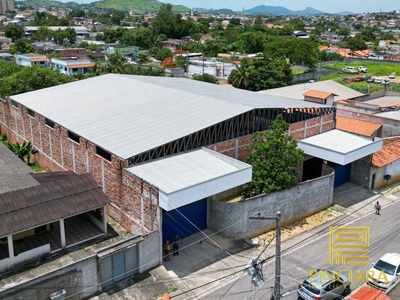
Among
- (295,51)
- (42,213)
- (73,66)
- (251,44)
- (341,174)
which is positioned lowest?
(341,174)

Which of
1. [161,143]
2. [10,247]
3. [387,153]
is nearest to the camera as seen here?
[10,247]

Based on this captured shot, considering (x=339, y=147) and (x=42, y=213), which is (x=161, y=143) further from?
(x=339, y=147)

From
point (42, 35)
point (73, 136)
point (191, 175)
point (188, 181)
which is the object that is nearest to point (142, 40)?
point (42, 35)

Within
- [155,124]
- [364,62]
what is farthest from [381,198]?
[364,62]

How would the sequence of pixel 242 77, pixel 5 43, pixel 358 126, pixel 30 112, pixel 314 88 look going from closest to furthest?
1. pixel 30 112
2. pixel 358 126
3. pixel 314 88
4. pixel 242 77
5. pixel 5 43

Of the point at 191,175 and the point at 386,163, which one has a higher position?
the point at 191,175

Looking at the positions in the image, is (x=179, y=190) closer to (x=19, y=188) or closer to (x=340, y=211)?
(x=19, y=188)

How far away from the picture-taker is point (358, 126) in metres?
41.8

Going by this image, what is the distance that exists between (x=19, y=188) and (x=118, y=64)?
176 feet

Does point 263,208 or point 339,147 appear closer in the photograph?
point 263,208

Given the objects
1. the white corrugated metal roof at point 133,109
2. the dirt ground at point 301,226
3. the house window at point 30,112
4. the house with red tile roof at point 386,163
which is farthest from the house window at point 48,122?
the house with red tile roof at point 386,163

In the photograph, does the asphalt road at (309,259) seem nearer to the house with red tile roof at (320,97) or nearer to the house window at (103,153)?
the house window at (103,153)

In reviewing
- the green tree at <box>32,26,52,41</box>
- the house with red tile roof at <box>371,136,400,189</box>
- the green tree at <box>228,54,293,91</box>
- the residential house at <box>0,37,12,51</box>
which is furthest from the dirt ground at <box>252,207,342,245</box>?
the green tree at <box>32,26,52,41</box>

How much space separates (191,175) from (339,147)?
14.4 m
